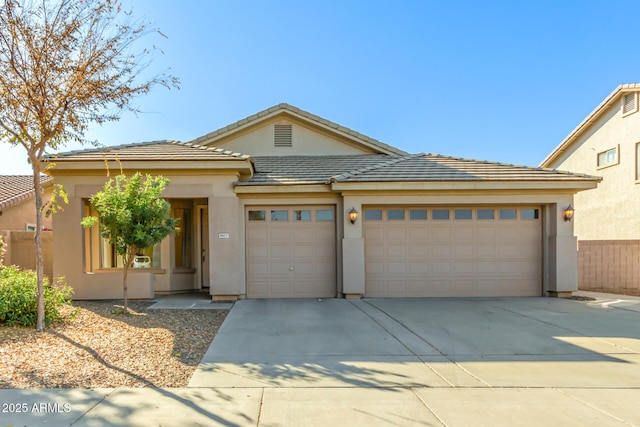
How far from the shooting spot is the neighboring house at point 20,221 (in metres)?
10.6

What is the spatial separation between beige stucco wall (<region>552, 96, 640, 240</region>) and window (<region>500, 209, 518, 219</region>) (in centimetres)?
766

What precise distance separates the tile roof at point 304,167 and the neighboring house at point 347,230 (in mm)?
98

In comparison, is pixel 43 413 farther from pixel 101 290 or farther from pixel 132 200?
pixel 101 290

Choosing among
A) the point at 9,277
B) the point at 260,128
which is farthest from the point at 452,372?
the point at 260,128

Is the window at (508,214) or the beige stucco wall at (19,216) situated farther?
the beige stucco wall at (19,216)

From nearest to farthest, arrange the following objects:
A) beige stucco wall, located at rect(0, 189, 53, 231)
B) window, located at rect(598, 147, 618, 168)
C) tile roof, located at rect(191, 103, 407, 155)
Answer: tile roof, located at rect(191, 103, 407, 155)
beige stucco wall, located at rect(0, 189, 53, 231)
window, located at rect(598, 147, 618, 168)

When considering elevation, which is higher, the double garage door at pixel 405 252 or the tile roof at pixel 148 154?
the tile roof at pixel 148 154

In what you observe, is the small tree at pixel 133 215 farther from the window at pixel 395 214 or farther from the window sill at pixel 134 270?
the window at pixel 395 214

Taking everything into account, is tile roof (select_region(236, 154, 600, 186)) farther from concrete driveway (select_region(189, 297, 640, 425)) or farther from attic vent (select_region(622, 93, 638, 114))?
attic vent (select_region(622, 93, 638, 114))

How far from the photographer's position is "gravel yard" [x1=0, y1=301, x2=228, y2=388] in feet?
13.3

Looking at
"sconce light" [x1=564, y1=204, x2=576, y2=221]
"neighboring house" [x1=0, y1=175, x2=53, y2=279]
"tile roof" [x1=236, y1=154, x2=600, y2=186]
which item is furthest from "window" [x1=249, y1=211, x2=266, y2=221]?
"sconce light" [x1=564, y1=204, x2=576, y2=221]

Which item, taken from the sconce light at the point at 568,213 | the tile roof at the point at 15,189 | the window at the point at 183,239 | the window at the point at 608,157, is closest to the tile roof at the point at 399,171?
the sconce light at the point at 568,213

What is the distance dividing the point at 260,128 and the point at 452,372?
1005 cm

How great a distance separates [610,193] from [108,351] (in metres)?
19.0
